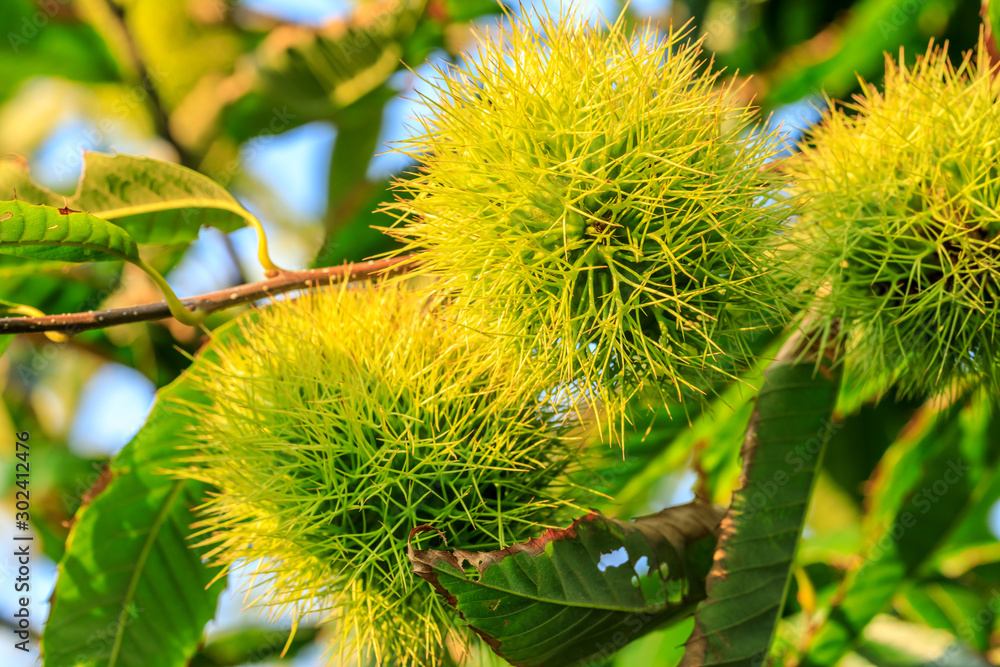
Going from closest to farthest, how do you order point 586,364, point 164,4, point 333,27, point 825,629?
1. point 586,364
2. point 825,629
3. point 333,27
4. point 164,4

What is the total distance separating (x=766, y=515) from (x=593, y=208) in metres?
0.54

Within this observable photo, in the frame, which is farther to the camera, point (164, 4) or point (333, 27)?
point (164, 4)

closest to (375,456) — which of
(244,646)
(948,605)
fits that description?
(244,646)

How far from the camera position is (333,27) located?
1.98 metres

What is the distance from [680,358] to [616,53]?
1.24 ft

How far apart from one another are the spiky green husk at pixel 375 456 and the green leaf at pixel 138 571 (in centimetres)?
30

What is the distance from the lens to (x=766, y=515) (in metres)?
1.00

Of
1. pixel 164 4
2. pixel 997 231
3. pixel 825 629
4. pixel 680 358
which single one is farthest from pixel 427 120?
pixel 164 4

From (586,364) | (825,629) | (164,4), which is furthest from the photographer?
(164,4)

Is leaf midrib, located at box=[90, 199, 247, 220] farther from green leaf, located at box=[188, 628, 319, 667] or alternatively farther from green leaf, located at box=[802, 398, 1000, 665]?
green leaf, located at box=[802, 398, 1000, 665]

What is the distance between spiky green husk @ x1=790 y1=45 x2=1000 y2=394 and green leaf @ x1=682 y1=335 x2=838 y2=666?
0.36 feet

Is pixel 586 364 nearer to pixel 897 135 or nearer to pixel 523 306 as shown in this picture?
pixel 523 306

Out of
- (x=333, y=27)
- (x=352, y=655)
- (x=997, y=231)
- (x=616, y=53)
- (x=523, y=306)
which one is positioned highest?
(x=333, y=27)

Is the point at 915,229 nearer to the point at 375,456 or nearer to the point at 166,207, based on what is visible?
the point at 375,456
